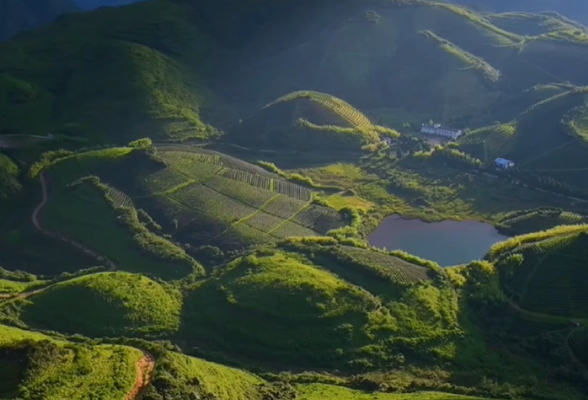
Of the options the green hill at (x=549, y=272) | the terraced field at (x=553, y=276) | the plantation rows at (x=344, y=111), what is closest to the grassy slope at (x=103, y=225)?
the green hill at (x=549, y=272)

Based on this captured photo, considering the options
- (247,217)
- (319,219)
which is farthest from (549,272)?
(247,217)

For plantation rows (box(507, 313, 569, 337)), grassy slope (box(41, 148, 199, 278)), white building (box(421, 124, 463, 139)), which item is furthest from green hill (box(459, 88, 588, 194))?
grassy slope (box(41, 148, 199, 278))

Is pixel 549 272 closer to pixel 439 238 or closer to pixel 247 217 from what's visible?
pixel 439 238

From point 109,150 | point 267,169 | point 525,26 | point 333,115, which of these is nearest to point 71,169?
point 109,150

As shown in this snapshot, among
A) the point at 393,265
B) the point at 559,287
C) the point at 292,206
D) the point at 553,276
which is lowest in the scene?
the point at 393,265

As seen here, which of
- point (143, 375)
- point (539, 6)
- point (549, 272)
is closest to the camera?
point (143, 375)

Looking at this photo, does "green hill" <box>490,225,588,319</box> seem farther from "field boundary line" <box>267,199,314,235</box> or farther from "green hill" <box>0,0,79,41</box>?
"green hill" <box>0,0,79,41</box>

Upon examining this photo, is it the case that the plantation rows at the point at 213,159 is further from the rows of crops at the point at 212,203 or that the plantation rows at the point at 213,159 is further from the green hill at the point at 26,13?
the green hill at the point at 26,13
